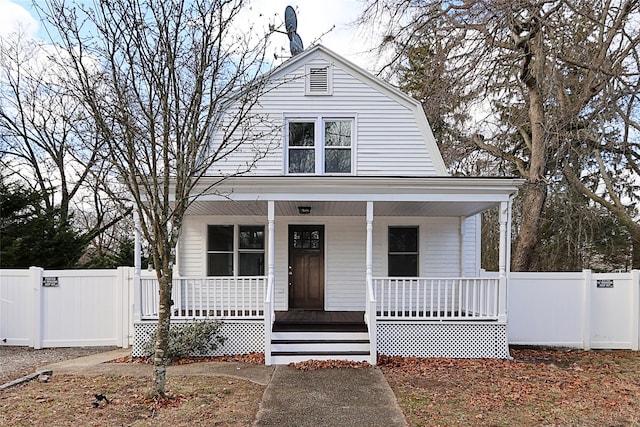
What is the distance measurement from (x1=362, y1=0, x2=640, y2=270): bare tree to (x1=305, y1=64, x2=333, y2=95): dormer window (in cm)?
397

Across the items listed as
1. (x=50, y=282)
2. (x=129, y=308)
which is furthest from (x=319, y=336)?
(x=50, y=282)

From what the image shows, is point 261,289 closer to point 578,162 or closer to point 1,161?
point 578,162

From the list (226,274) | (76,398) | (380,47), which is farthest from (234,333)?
(380,47)

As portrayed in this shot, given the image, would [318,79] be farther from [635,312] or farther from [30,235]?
[30,235]

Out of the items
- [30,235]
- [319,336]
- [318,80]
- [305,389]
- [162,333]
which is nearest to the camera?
[162,333]

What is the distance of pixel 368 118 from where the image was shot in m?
10.1

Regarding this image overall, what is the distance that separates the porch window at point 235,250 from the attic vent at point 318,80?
3567 mm

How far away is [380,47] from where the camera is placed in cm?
1313

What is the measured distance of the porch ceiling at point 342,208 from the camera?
27.3ft

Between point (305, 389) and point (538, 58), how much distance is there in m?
11.5

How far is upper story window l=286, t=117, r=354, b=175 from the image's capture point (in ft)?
32.7

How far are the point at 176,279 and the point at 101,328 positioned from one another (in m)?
2.47

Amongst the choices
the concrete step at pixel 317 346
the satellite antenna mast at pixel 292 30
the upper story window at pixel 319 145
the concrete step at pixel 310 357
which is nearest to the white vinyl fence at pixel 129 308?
the concrete step at pixel 317 346

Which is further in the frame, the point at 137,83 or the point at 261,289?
the point at 261,289
